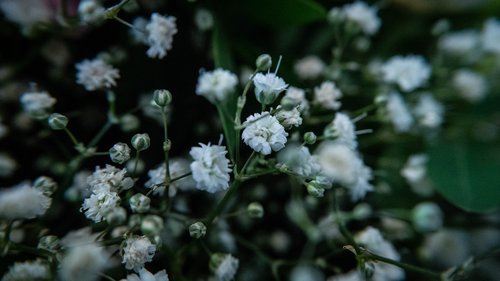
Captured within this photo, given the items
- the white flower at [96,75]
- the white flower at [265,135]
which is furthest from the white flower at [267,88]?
the white flower at [96,75]

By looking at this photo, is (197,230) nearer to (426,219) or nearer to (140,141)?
(140,141)

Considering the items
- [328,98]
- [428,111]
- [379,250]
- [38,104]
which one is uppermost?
[38,104]

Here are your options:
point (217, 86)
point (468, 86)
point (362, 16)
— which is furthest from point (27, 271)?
point (468, 86)

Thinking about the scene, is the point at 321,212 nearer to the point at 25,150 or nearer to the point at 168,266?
the point at 168,266

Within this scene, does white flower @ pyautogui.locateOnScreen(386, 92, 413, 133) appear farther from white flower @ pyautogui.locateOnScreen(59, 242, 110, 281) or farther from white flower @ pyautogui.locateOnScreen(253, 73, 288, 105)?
white flower @ pyautogui.locateOnScreen(59, 242, 110, 281)

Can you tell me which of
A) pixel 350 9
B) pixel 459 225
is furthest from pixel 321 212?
pixel 350 9

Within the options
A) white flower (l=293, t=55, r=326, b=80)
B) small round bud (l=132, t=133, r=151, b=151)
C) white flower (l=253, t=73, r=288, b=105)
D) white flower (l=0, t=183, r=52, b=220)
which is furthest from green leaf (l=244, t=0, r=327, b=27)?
white flower (l=0, t=183, r=52, b=220)

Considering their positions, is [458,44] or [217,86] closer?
[217,86]
